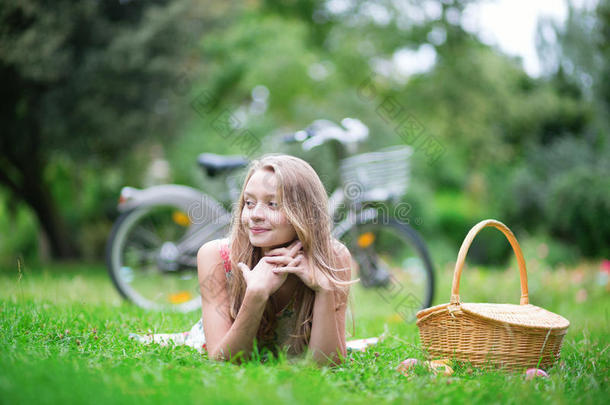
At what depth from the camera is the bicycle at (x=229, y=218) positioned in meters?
4.03

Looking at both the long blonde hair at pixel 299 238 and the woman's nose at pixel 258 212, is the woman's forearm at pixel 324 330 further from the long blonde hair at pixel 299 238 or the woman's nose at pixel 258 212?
the woman's nose at pixel 258 212

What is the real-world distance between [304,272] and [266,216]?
0.30m

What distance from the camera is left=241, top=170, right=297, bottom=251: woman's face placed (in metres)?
2.20

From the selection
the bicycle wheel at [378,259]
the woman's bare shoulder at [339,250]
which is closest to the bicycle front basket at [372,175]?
the bicycle wheel at [378,259]

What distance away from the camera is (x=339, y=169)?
417 centimetres

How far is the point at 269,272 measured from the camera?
2.06m

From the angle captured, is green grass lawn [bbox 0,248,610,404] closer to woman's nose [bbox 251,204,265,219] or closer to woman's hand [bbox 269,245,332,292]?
woman's hand [bbox 269,245,332,292]

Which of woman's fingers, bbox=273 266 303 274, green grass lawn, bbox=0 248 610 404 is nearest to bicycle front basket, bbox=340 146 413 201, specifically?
green grass lawn, bbox=0 248 610 404

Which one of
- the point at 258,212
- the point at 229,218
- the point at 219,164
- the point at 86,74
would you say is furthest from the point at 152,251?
the point at 86,74

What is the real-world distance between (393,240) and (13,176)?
6.11 m

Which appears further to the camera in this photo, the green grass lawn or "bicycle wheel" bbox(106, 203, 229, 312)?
"bicycle wheel" bbox(106, 203, 229, 312)

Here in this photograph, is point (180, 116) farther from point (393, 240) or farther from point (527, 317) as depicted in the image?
point (527, 317)

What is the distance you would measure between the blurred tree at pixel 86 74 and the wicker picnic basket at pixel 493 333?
582 centimetres

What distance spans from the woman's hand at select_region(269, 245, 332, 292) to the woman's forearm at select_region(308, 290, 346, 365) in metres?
0.03
